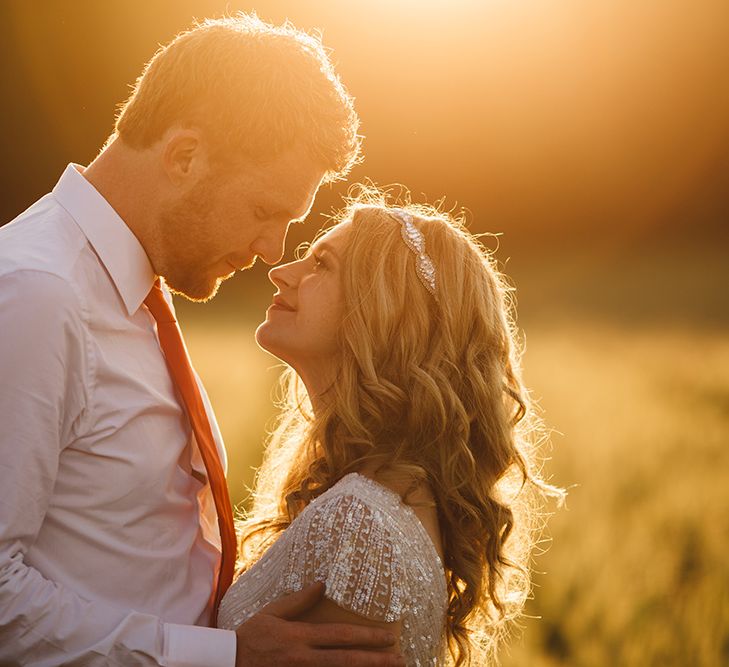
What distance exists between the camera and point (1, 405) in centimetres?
211

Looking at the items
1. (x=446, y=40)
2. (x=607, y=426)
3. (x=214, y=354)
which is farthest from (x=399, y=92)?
(x=607, y=426)

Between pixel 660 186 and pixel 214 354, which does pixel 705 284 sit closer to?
pixel 214 354

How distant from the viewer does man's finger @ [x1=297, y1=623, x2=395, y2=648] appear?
236cm

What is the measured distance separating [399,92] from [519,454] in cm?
2290

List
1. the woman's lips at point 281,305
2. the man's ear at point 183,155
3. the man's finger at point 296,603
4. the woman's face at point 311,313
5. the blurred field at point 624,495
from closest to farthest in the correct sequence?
the man's finger at point 296,603 → the man's ear at point 183,155 → the woman's face at point 311,313 → the woman's lips at point 281,305 → the blurred field at point 624,495

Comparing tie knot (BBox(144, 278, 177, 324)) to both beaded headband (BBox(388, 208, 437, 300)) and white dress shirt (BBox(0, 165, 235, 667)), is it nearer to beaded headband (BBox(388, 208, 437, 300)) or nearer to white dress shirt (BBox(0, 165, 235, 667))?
white dress shirt (BBox(0, 165, 235, 667))

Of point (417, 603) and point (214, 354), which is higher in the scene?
point (417, 603)

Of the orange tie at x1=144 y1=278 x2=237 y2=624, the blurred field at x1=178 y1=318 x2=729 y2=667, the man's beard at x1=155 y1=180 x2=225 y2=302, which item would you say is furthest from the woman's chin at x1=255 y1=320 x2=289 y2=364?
the blurred field at x1=178 y1=318 x2=729 y2=667

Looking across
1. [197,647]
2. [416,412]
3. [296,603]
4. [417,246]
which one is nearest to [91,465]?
[197,647]

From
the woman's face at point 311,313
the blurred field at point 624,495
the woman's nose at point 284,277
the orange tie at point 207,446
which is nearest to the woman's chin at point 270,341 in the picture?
the woman's face at point 311,313

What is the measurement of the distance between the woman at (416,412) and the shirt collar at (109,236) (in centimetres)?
60

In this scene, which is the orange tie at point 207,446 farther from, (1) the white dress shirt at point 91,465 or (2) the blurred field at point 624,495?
(2) the blurred field at point 624,495

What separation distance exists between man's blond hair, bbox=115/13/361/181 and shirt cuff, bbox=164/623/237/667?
1.32 m

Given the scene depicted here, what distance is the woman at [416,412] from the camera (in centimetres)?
271
